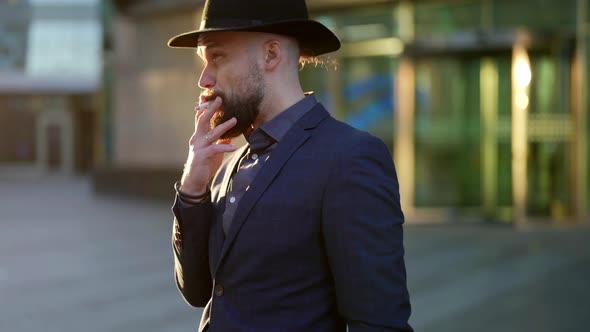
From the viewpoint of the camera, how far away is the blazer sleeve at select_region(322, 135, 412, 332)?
5.08 feet

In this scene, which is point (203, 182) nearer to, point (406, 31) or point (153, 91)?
point (406, 31)

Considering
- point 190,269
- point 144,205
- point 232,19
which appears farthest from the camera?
point 144,205

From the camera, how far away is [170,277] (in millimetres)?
6938

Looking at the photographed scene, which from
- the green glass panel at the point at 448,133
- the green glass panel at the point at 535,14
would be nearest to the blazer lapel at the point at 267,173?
the green glass panel at the point at 448,133

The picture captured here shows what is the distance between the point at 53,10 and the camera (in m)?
30.0

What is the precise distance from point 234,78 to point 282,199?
1.07 feet

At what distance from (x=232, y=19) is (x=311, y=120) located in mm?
304

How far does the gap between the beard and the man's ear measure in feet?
0.11

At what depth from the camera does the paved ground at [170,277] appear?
5.27 meters

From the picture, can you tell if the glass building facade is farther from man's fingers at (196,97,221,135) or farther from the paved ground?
man's fingers at (196,97,221,135)

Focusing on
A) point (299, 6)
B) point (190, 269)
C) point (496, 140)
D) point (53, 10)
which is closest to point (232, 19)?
point (299, 6)

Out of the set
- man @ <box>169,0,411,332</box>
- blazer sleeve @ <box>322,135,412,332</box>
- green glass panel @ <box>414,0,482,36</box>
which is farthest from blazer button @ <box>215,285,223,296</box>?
green glass panel @ <box>414,0,482,36</box>

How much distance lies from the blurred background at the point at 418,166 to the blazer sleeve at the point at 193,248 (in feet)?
10.6

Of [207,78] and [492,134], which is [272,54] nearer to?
[207,78]
